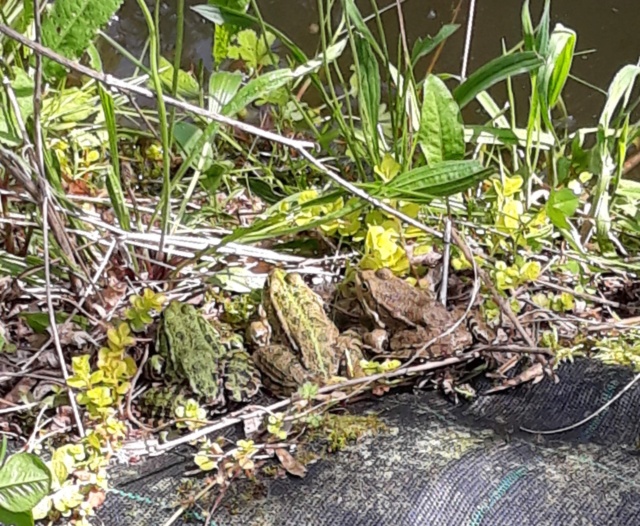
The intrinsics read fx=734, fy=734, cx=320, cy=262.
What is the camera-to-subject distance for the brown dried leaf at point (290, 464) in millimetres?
784

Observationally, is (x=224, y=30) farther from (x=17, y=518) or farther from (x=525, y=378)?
(x=17, y=518)

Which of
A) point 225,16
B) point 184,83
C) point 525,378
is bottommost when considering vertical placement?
point 525,378

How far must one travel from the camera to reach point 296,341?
38.8 inches

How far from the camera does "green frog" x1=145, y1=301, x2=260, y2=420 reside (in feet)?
3.04

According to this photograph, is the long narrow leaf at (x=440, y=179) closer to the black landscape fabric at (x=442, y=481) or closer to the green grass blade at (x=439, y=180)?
the green grass blade at (x=439, y=180)

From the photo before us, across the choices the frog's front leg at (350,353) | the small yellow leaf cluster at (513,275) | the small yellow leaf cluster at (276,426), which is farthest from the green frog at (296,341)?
the small yellow leaf cluster at (513,275)

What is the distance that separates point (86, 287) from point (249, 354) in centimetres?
24

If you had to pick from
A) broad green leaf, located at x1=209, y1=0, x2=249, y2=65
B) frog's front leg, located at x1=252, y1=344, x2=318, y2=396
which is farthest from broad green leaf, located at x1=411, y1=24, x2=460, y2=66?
frog's front leg, located at x1=252, y1=344, x2=318, y2=396

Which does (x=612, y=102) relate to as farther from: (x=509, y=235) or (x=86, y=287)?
(x=86, y=287)

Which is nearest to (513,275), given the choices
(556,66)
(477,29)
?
(556,66)

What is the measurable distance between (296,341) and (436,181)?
0.28 meters

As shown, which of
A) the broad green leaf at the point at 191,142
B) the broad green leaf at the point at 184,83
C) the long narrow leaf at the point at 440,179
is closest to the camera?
the long narrow leaf at the point at 440,179

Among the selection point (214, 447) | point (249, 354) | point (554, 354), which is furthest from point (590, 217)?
point (214, 447)

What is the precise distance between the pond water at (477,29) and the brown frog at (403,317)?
117 cm
